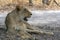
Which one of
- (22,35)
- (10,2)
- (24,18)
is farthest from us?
(10,2)

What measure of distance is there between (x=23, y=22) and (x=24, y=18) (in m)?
0.11

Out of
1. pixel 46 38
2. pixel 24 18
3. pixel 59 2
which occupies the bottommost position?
pixel 59 2

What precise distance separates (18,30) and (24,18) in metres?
0.38

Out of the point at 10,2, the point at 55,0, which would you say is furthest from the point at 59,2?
the point at 10,2

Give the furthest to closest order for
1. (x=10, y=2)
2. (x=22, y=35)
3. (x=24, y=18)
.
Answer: (x=10, y=2) < (x=24, y=18) < (x=22, y=35)

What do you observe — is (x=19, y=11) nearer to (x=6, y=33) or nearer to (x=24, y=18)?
(x=24, y=18)

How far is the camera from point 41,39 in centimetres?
504

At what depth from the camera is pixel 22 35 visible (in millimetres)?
5016

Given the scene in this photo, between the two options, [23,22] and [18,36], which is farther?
[23,22]

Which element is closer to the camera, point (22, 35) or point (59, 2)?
point (22, 35)

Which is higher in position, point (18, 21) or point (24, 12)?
point (24, 12)

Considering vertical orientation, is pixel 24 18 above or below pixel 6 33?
above

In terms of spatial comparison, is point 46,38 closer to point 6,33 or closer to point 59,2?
point 6,33

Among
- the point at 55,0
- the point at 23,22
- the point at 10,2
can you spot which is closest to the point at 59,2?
the point at 55,0
